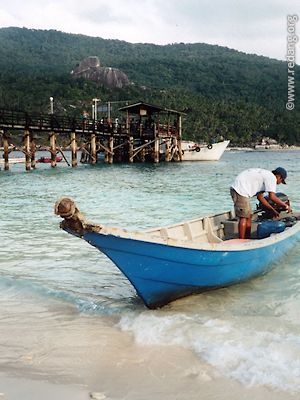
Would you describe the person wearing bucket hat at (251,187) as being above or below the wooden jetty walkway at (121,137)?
below

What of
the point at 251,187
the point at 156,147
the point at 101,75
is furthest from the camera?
the point at 101,75

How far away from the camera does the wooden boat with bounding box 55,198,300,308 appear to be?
5604 millimetres

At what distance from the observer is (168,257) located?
6.09 meters

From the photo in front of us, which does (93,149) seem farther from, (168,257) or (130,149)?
(168,257)

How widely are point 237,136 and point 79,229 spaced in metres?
144

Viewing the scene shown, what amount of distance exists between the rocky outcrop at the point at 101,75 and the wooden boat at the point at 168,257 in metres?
168

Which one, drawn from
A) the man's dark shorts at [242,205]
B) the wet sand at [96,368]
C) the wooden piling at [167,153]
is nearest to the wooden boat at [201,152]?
the wooden piling at [167,153]

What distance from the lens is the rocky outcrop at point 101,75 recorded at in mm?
170875

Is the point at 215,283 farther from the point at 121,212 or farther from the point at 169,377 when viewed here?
the point at 121,212

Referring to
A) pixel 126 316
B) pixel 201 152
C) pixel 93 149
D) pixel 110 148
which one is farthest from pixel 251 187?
pixel 201 152

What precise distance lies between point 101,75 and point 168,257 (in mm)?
171815

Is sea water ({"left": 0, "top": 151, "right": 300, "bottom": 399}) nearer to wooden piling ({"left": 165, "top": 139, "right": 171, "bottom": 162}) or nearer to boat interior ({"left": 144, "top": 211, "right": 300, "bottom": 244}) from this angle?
boat interior ({"left": 144, "top": 211, "right": 300, "bottom": 244})

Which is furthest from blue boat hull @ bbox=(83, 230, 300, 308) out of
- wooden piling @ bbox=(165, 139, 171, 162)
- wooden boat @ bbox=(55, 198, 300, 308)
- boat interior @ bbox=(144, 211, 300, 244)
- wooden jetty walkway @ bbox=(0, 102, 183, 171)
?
wooden piling @ bbox=(165, 139, 171, 162)

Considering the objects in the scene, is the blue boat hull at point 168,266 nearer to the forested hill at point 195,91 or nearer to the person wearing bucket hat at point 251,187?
the person wearing bucket hat at point 251,187
